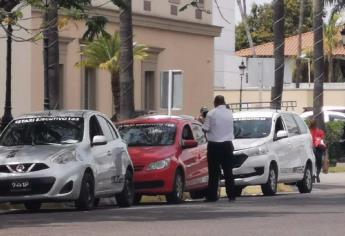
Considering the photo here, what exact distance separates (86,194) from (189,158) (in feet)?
12.7

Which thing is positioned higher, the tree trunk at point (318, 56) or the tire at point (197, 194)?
the tree trunk at point (318, 56)

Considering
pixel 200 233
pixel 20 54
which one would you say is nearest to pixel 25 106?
pixel 20 54

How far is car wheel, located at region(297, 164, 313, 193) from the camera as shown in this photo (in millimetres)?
26359

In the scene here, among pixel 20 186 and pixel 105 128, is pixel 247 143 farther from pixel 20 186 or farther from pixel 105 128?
pixel 20 186

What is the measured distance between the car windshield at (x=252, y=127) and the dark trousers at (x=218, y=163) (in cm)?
393

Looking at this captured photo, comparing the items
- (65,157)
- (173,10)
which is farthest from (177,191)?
(173,10)

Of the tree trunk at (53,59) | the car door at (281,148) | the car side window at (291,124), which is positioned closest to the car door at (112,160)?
the tree trunk at (53,59)

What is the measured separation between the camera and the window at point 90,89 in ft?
128

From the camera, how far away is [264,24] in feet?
318

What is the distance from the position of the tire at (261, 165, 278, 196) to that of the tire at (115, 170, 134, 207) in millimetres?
4588

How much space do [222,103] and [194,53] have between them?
80.1 ft

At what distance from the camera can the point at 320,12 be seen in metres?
37.2

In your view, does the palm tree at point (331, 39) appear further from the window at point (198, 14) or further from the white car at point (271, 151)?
the white car at point (271, 151)

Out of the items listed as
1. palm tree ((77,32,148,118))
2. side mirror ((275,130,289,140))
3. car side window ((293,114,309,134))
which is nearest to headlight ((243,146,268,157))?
side mirror ((275,130,289,140))
